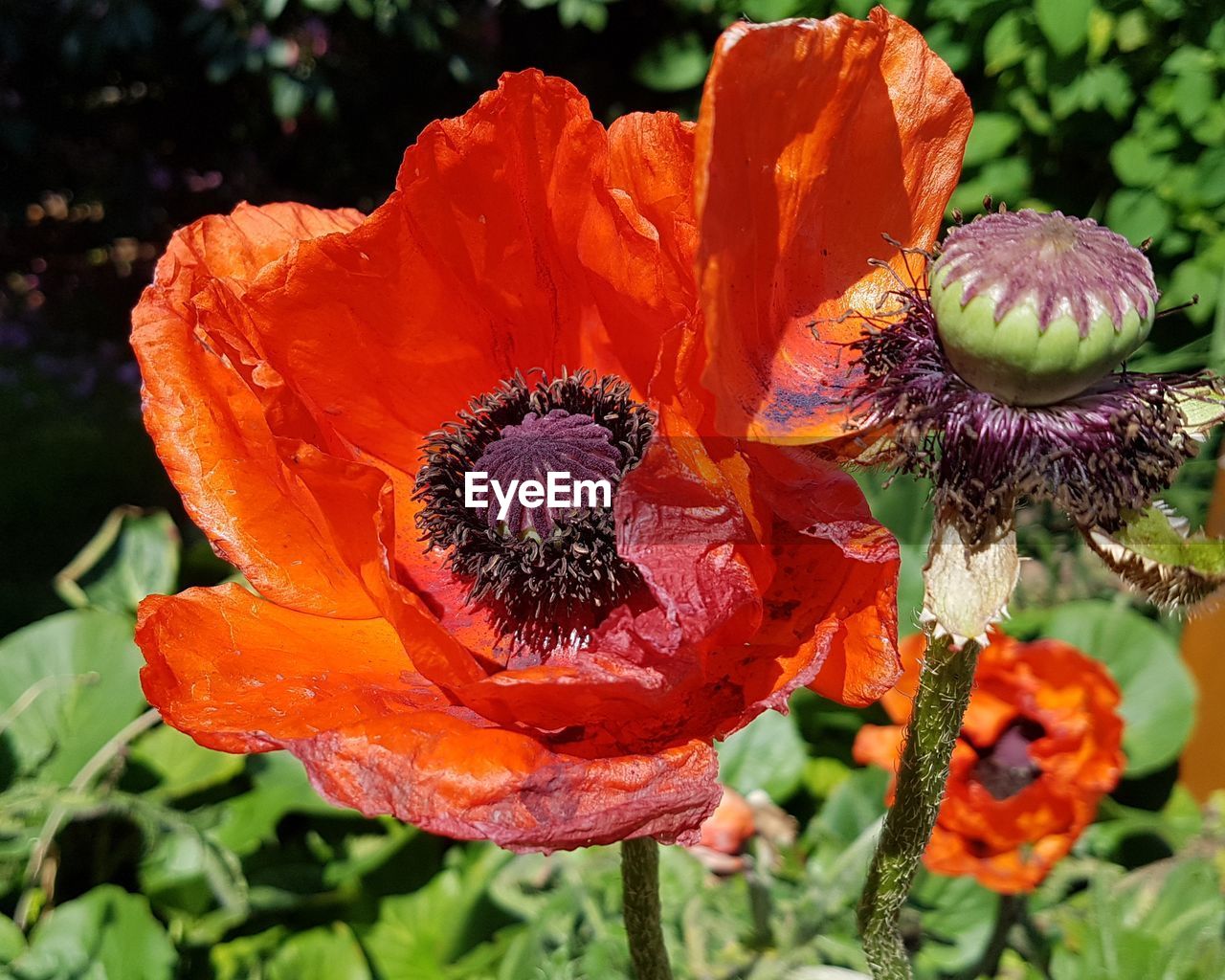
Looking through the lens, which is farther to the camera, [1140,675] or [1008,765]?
[1140,675]

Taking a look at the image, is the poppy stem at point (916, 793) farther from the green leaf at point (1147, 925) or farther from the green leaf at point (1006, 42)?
the green leaf at point (1006, 42)

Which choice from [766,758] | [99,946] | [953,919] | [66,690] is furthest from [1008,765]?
[66,690]

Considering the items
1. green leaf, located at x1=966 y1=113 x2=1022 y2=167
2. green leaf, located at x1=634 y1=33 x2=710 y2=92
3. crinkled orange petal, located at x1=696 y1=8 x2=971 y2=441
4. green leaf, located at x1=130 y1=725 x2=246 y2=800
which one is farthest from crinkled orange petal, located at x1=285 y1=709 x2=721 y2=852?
green leaf, located at x1=634 y1=33 x2=710 y2=92

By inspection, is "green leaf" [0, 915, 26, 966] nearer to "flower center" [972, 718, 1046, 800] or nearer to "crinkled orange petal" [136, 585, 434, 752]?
"crinkled orange petal" [136, 585, 434, 752]

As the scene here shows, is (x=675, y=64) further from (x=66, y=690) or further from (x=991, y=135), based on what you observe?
(x=66, y=690)

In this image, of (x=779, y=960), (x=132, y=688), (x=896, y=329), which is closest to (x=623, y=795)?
(x=896, y=329)

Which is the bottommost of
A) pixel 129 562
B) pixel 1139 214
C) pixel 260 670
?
pixel 129 562
